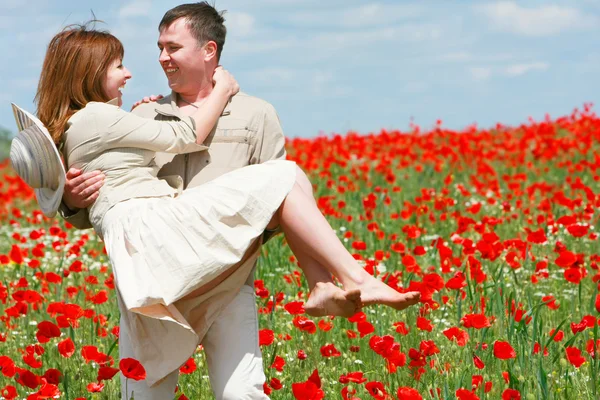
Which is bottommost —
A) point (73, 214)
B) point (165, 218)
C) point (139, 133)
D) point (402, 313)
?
point (402, 313)

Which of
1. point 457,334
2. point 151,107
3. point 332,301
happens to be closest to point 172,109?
point 151,107

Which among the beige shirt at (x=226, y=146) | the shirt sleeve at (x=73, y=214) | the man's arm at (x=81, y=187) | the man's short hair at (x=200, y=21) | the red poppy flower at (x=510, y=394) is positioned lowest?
the red poppy flower at (x=510, y=394)

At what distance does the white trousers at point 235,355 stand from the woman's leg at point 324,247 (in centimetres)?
38

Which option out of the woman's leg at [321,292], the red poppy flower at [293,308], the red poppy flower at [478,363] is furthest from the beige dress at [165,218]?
the red poppy flower at [478,363]

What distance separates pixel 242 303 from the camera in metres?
3.63

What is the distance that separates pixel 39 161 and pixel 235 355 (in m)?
1.13

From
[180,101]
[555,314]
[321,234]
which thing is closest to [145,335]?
[321,234]

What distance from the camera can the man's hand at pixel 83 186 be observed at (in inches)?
142

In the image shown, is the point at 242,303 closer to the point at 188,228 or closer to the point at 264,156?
the point at 188,228

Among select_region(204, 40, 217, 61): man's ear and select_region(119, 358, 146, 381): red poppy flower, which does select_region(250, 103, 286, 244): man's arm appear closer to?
select_region(204, 40, 217, 61): man's ear

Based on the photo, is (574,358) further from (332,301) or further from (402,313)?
(402,313)

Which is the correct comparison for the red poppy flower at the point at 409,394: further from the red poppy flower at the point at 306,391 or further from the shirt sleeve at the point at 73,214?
the shirt sleeve at the point at 73,214

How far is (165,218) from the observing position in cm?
335

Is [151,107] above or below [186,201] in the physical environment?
above
